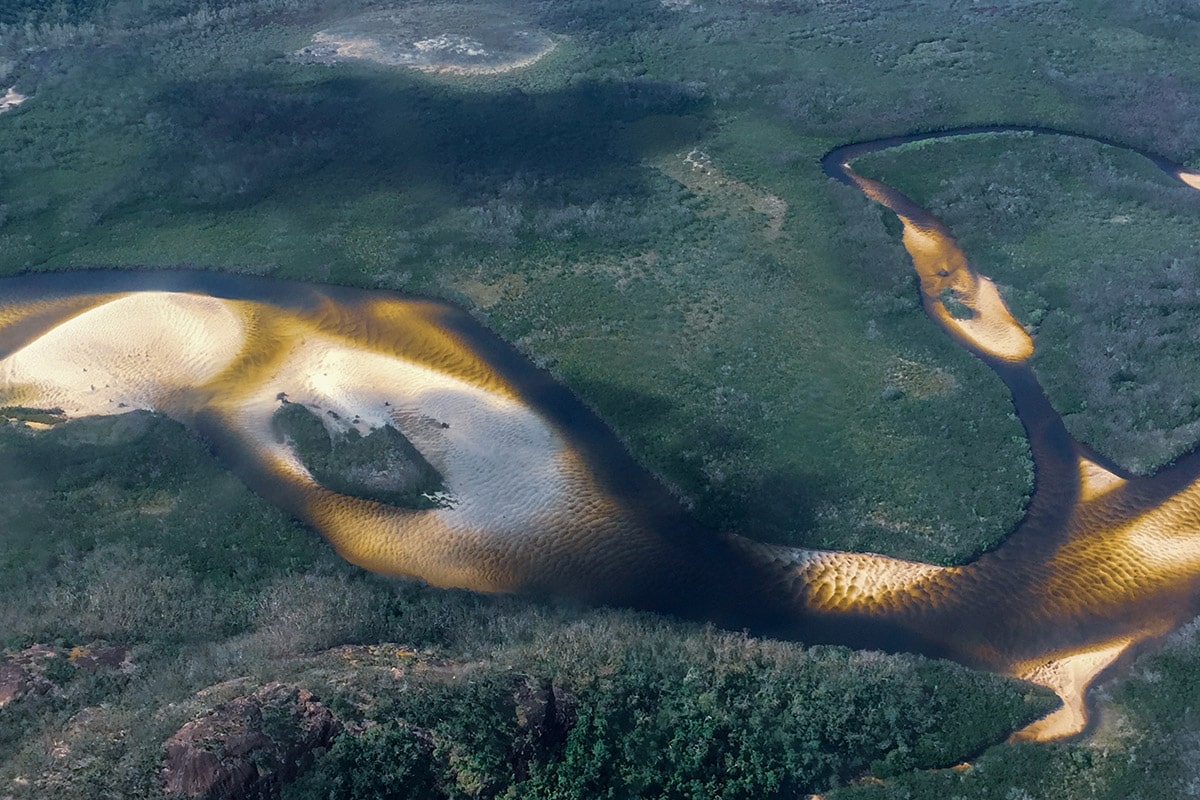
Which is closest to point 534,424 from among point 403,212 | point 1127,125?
point 403,212

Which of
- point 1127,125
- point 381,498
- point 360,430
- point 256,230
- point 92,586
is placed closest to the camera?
point 92,586

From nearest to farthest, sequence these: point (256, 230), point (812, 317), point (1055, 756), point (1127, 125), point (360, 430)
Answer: point (1055, 756) < point (360, 430) < point (812, 317) < point (256, 230) < point (1127, 125)

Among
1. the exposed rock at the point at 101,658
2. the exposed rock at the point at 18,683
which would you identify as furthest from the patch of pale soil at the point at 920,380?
the exposed rock at the point at 18,683

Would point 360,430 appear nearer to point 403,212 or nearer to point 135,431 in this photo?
point 135,431

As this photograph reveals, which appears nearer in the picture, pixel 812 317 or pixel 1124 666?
pixel 1124 666

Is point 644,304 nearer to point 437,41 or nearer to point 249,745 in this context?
point 249,745

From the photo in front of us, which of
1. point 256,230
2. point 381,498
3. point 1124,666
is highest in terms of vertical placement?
point 256,230

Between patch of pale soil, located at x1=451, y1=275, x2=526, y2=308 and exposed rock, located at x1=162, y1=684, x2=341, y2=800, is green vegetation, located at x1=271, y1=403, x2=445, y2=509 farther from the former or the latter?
exposed rock, located at x1=162, y1=684, x2=341, y2=800
